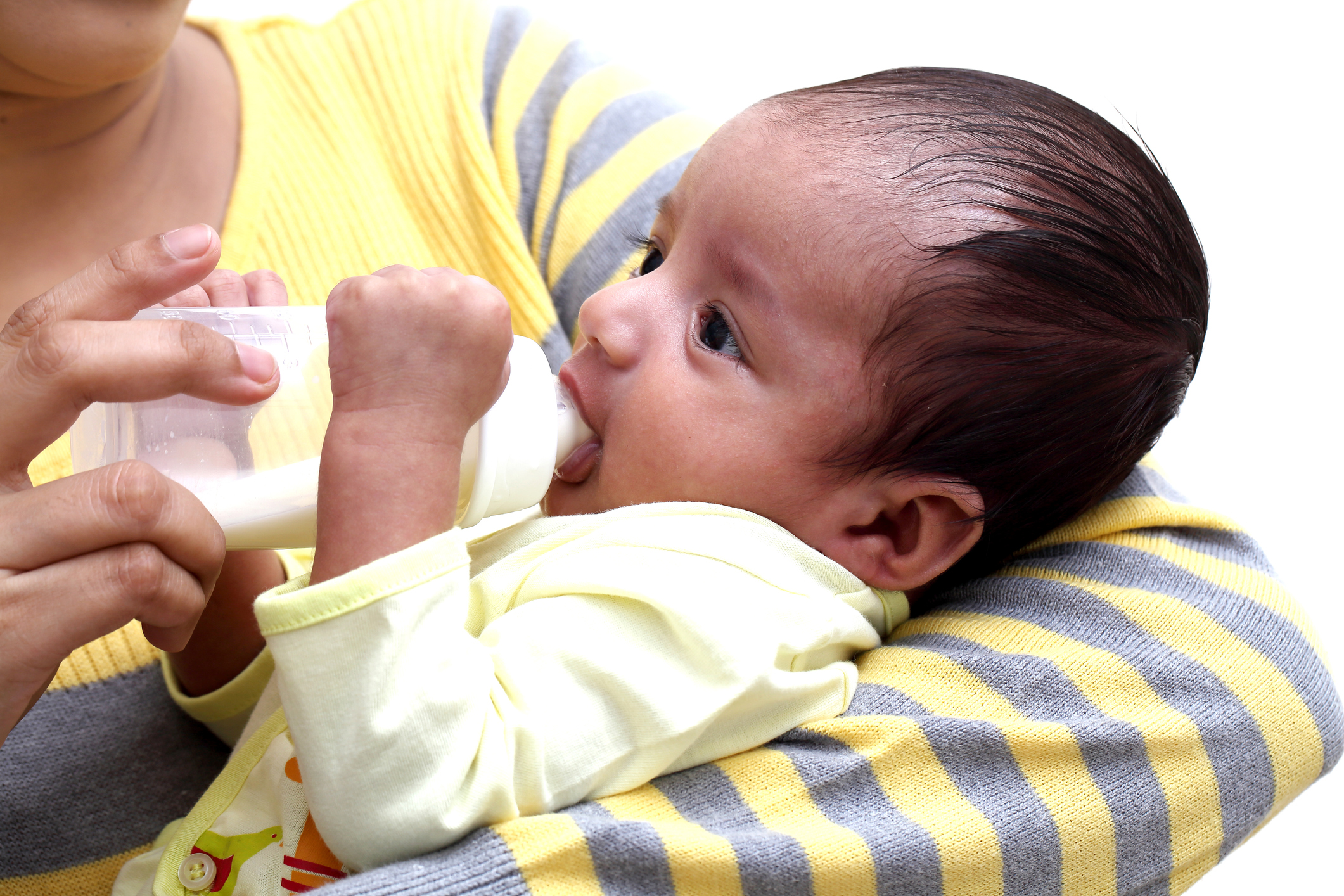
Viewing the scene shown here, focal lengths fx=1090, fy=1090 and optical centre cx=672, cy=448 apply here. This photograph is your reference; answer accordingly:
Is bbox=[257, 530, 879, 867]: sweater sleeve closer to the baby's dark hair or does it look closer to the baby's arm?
the baby's arm

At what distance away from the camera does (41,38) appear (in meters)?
0.90

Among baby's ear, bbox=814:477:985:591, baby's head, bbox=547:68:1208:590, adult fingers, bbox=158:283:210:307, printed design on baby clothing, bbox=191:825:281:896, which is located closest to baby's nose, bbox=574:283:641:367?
baby's head, bbox=547:68:1208:590

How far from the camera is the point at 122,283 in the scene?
2.39ft

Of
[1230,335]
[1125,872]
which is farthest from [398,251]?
[1230,335]

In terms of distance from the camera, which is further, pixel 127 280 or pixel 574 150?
pixel 574 150

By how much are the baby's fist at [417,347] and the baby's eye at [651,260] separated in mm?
300

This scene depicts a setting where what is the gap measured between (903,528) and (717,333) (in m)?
0.23

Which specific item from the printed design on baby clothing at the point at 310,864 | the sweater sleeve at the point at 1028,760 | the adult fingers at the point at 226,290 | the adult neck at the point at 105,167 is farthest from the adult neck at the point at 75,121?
the sweater sleeve at the point at 1028,760

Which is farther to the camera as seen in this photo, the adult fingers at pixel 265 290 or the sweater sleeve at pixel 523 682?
the adult fingers at pixel 265 290

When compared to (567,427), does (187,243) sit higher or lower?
higher

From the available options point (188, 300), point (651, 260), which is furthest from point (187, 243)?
point (651, 260)

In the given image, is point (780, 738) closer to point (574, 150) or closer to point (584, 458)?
point (584, 458)

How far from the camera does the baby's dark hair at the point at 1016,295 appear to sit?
843 millimetres

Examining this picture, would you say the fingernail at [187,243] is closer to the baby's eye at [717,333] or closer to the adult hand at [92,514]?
the adult hand at [92,514]
